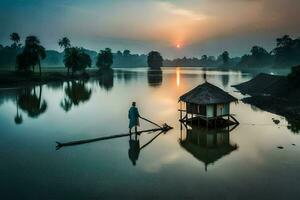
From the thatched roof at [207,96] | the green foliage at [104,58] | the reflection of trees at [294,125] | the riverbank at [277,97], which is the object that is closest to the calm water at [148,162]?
the reflection of trees at [294,125]

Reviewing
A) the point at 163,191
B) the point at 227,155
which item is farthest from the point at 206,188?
the point at 227,155

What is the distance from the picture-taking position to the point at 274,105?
124ft

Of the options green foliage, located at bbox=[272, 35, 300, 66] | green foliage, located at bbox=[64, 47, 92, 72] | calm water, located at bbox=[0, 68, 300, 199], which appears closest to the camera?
calm water, located at bbox=[0, 68, 300, 199]

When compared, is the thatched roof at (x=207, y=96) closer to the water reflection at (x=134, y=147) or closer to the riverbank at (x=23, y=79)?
the water reflection at (x=134, y=147)

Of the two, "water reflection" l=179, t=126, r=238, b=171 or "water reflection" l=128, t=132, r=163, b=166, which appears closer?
"water reflection" l=128, t=132, r=163, b=166

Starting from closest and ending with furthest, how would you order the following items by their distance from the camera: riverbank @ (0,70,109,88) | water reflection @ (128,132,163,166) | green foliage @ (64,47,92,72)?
water reflection @ (128,132,163,166), riverbank @ (0,70,109,88), green foliage @ (64,47,92,72)

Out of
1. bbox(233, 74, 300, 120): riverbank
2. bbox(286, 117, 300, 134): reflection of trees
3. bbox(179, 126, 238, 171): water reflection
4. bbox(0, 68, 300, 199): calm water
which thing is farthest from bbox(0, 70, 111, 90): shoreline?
bbox(286, 117, 300, 134): reflection of trees

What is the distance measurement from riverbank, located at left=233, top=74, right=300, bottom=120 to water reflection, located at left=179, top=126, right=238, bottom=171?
35.8 feet

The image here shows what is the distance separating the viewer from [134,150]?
20578 mm

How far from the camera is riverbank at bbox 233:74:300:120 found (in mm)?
34281

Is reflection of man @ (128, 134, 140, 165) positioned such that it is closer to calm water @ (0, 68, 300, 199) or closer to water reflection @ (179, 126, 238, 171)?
calm water @ (0, 68, 300, 199)

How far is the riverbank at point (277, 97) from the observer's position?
1350 inches

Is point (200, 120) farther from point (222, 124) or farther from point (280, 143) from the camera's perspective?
point (280, 143)

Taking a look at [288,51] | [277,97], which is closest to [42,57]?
[277,97]
